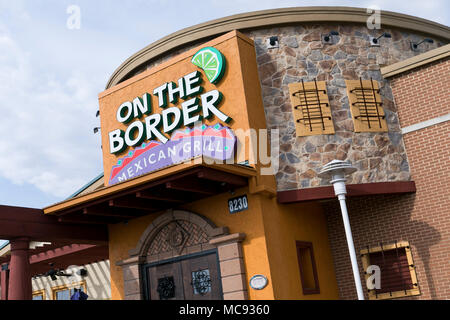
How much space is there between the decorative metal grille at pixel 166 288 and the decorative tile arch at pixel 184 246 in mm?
495

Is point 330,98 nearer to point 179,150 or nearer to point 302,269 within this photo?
point 179,150

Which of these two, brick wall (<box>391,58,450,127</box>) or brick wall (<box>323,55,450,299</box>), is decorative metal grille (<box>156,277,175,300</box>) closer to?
brick wall (<box>323,55,450,299</box>)

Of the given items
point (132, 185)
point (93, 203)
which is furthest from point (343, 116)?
point (93, 203)

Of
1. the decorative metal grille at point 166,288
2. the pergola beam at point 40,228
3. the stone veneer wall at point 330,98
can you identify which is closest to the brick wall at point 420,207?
the stone veneer wall at point 330,98

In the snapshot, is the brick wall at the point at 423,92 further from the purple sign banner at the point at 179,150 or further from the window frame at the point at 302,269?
the purple sign banner at the point at 179,150

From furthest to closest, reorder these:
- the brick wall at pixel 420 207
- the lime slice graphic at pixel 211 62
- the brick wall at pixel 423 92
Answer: the brick wall at pixel 423 92
the lime slice graphic at pixel 211 62
the brick wall at pixel 420 207

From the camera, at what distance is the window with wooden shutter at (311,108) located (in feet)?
38.9

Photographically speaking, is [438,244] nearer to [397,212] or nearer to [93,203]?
[397,212]

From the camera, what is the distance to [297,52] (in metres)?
12.4

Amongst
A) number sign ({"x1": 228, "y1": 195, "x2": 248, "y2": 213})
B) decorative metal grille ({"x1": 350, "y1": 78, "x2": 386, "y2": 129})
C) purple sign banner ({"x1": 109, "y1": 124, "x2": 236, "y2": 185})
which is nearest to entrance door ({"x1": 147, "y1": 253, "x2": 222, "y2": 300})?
number sign ({"x1": 228, "y1": 195, "x2": 248, "y2": 213})

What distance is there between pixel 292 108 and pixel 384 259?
4194 millimetres

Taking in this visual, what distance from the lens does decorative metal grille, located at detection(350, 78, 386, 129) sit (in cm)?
1219

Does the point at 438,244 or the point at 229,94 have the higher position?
the point at 229,94

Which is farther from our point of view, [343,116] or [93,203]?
[343,116]
